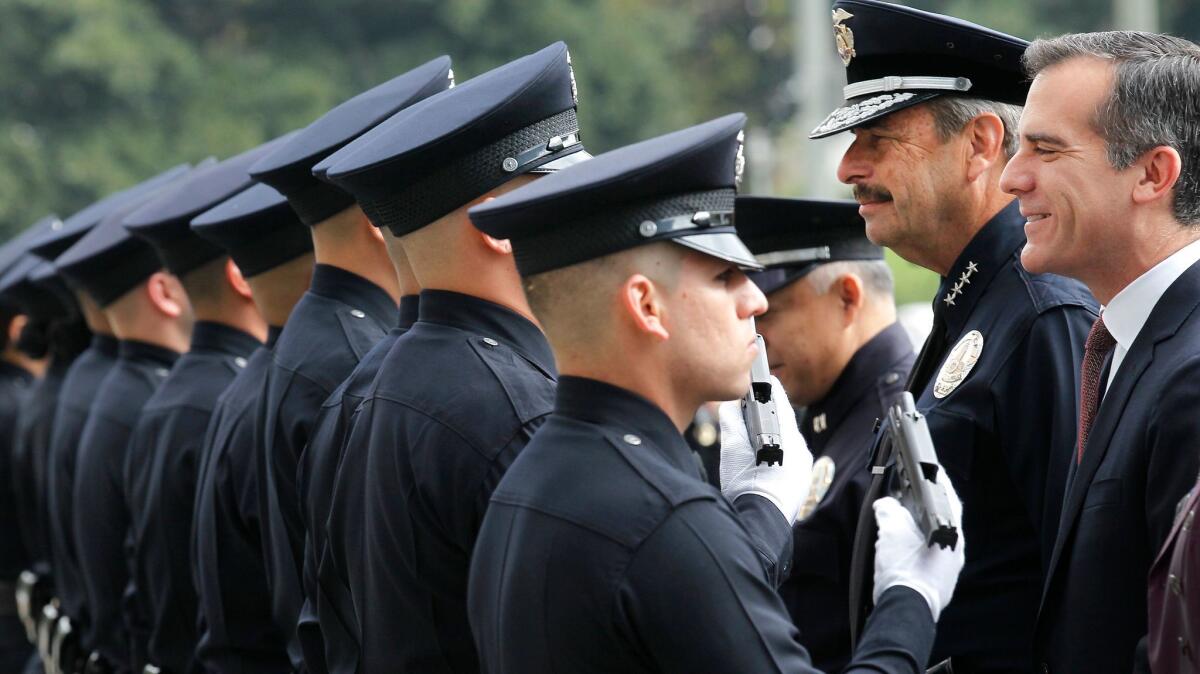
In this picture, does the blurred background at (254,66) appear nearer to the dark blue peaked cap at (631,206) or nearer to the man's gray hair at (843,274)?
the man's gray hair at (843,274)

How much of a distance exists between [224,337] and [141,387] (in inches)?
31.3

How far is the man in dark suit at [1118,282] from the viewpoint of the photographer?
314 cm

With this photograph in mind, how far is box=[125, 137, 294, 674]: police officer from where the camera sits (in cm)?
548

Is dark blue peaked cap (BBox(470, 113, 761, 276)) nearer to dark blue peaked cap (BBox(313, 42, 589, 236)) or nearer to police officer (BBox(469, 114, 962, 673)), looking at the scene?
police officer (BBox(469, 114, 962, 673))

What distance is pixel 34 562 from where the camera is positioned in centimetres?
845

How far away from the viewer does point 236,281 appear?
18.9 ft

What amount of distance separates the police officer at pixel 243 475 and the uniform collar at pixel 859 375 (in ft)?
5.42

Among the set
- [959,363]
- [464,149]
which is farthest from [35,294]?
[959,363]

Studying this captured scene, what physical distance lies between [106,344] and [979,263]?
169 inches

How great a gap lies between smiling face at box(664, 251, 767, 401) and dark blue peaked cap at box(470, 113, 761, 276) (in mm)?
46

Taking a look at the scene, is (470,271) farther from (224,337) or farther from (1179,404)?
(224,337)

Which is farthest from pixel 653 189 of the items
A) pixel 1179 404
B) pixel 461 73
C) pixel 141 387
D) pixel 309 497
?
pixel 461 73

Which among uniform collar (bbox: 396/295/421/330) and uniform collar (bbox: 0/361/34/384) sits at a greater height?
uniform collar (bbox: 396/295/421/330)

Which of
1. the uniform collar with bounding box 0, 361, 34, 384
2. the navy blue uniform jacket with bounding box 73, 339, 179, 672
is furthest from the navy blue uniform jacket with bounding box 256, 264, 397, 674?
the uniform collar with bounding box 0, 361, 34, 384
